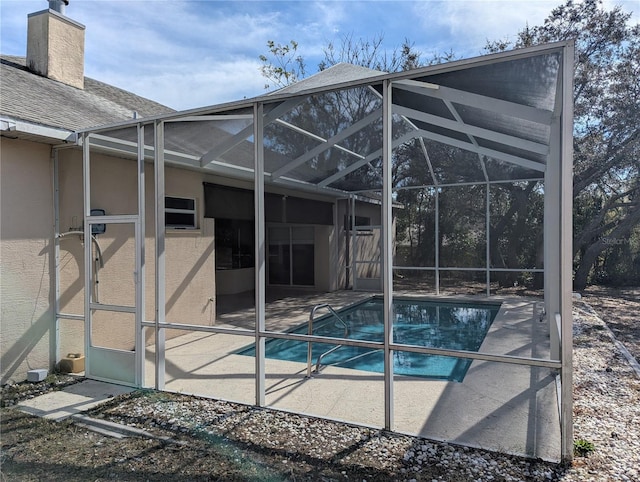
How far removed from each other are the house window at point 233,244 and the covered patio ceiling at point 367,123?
279 cm

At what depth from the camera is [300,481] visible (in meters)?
2.78

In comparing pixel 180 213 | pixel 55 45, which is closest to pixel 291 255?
pixel 180 213

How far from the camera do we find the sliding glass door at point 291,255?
13008 mm

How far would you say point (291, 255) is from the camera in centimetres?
1336

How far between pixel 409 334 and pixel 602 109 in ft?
32.0

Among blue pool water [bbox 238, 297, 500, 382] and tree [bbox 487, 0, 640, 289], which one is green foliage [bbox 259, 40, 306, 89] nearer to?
tree [bbox 487, 0, 640, 289]

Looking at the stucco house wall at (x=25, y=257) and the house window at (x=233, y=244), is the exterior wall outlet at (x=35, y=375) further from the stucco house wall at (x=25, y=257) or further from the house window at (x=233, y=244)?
the house window at (x=233, y=244)

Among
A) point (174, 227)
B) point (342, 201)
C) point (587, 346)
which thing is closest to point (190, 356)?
point (174, 227)

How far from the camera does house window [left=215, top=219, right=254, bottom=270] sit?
11.6 meters

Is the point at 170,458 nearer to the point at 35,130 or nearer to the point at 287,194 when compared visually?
the point at 35,130

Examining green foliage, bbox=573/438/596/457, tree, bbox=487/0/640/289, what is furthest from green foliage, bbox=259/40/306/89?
green foliage, bbox=573/438/596/457

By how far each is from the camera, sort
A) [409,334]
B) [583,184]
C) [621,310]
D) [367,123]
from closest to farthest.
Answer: [367,123], [409,334], [621,310], [583,184]

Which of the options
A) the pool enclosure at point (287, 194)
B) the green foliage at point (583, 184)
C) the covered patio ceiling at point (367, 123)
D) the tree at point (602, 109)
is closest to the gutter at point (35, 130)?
the pool enclosure at point (287, 194)

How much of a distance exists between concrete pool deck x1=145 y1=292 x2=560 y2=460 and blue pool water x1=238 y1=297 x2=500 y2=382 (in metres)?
0.49
